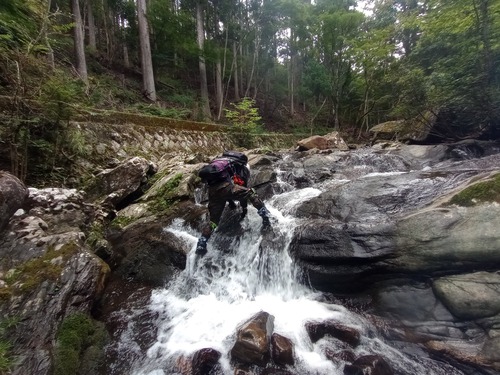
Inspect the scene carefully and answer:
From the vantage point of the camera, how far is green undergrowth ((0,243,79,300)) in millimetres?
3865

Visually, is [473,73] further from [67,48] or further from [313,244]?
[67,48]

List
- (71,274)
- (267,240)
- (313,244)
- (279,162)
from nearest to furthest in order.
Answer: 1. (71,274)
2. (313,244)
3. (267,240)
4. (279,162)

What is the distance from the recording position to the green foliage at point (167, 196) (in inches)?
283

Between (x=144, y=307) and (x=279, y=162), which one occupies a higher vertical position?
(x=279, y=162)

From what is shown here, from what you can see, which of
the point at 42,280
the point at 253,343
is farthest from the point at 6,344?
the point at 253,343

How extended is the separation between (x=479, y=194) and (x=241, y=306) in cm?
447

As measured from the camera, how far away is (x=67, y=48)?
58.5ft

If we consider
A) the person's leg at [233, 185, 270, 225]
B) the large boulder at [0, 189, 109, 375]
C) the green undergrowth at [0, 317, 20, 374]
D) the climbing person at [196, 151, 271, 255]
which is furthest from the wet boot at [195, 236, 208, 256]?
the green undergrowth at [0, 317, 20, 374]

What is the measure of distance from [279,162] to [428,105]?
18.8 ft

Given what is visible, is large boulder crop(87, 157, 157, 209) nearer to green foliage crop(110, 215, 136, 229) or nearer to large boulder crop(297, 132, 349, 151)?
green foliage crop(110, 215, 136, 229)

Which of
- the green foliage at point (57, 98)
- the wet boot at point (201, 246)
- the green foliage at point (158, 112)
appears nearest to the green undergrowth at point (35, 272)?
the wet boot at point (201, 246)

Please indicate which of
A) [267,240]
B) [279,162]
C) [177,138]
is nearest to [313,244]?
[267,240]

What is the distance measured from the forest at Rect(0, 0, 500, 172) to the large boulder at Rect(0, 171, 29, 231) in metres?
1.13

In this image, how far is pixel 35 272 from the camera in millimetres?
4160
